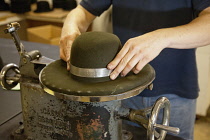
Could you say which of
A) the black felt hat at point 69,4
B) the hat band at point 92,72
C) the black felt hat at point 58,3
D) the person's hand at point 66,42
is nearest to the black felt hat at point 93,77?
the hat band at point 92,72

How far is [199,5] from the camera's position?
904 mm

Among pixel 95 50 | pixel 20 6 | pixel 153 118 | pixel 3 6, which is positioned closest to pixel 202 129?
pixel 153 118

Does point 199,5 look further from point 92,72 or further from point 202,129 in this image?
point 202,129

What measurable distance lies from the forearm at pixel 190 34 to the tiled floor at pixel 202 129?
1.49 meters

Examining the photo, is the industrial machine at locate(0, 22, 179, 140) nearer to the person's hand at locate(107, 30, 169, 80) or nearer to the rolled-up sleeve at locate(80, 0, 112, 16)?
the person's hand at locate(107, 30, 169, 80)

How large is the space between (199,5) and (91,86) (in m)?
0.48

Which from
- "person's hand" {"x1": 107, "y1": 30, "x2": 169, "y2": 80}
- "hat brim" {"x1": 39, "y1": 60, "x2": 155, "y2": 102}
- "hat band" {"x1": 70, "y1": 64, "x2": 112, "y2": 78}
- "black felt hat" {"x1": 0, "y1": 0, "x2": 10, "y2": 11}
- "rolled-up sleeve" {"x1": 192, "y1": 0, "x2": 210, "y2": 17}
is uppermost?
"rolled-up sleeve" {"x1": 192, "y1": 0, "x2": 210, "y2": 17}

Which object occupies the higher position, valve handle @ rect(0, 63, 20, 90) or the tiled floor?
valve handle @ rect(0, 63, 20, 90)

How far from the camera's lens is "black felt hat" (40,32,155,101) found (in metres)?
0.63

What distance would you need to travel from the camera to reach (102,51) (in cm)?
65

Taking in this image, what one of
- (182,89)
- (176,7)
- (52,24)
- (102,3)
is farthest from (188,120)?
(52,24)

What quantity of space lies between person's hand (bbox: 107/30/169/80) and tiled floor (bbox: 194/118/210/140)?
1.59 meters

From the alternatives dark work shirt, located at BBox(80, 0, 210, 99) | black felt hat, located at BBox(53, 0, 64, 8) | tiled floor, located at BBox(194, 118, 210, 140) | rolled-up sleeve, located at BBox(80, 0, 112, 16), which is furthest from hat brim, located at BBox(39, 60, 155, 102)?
black felt hat, located at BBox(53, 0, 64, 8)

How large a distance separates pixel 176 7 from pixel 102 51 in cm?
45
